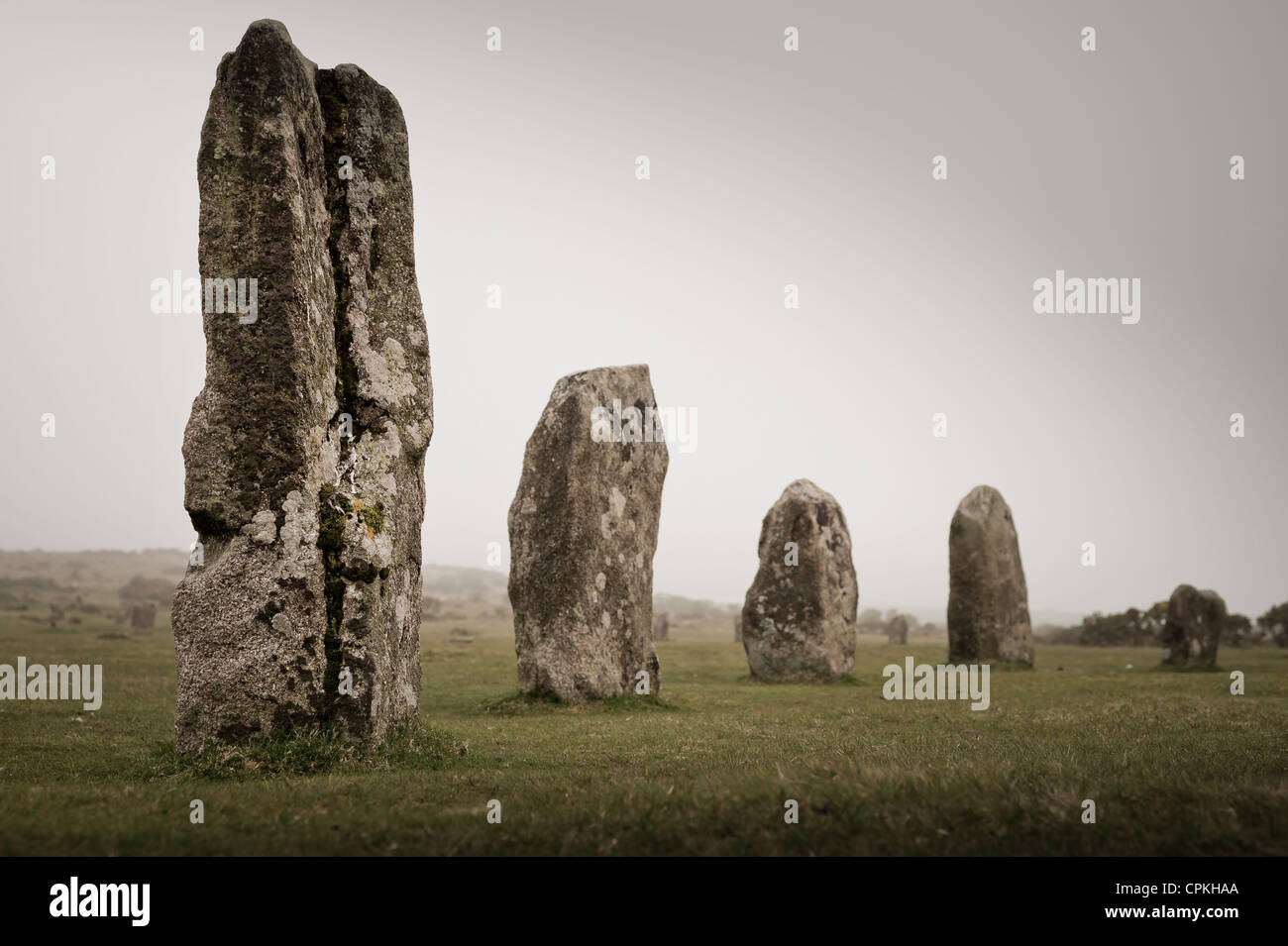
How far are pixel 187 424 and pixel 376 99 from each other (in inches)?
203

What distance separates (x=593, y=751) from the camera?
11125 millimetres

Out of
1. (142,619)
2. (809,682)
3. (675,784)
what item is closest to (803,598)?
(809,682)

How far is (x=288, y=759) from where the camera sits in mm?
8719

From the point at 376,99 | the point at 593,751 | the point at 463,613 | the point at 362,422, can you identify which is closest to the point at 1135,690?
the point at 593,751

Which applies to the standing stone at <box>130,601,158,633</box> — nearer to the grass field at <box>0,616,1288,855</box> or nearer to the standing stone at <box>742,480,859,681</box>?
the grass field at <box>0,616,1288,855</box>

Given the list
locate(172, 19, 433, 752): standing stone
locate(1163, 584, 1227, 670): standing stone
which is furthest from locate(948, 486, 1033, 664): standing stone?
locate(172, 19, 433, 752): standing stone

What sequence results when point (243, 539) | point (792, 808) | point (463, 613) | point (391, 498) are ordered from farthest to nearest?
point (463, 613) → point (391, 498) → point (243, 539) → point (792, 808)

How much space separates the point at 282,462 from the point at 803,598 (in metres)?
17.0

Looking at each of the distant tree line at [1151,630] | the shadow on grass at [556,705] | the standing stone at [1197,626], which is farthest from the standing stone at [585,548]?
the distant tree line at [1151,630]

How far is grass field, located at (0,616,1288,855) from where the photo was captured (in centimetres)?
582

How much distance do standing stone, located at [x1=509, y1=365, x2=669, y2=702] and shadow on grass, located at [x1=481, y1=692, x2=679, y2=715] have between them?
0.16 metres

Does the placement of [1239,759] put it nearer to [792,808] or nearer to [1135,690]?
[792,808]

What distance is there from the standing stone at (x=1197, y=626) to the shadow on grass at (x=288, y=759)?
28.5 m
